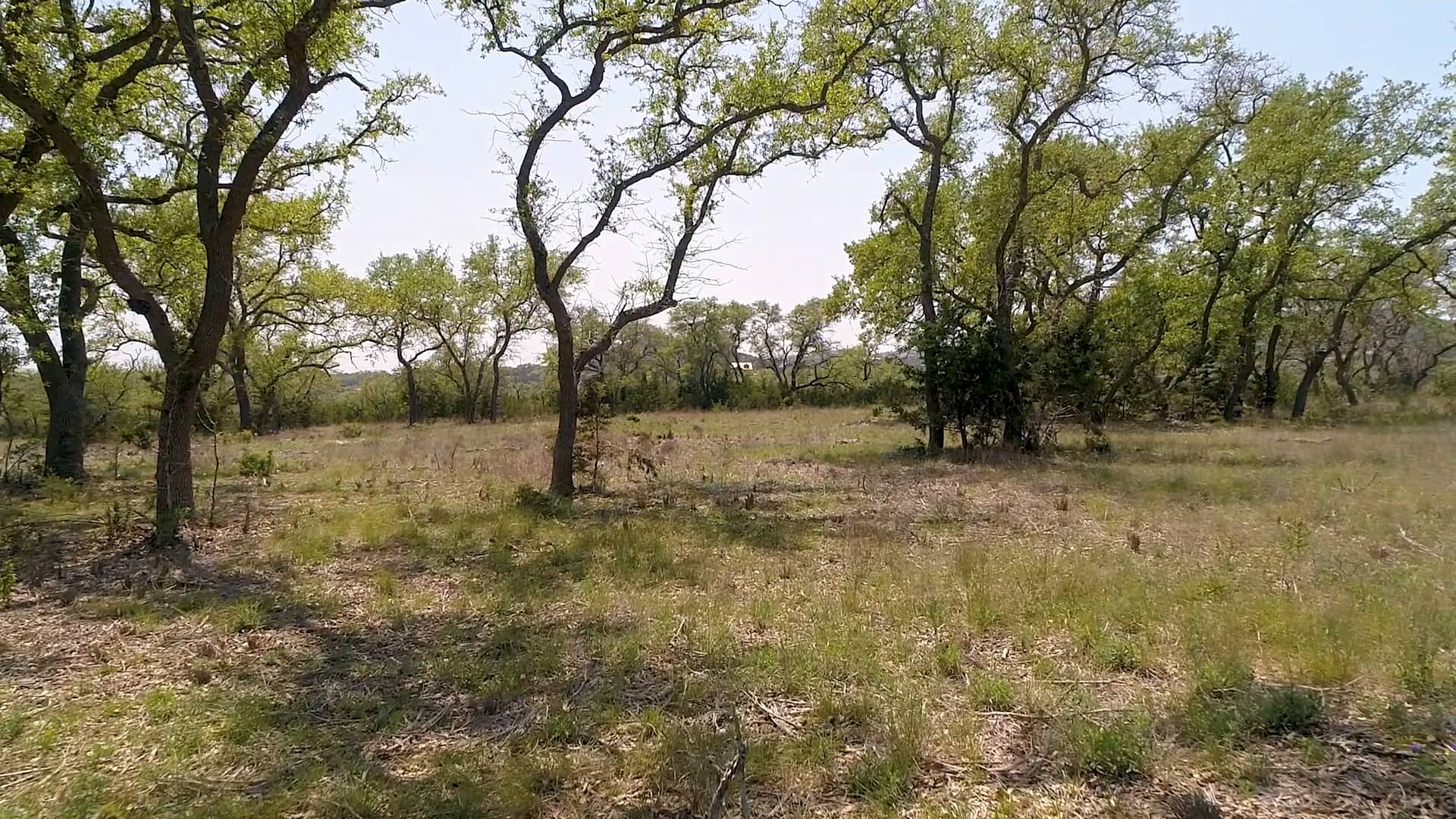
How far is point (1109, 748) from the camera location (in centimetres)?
325

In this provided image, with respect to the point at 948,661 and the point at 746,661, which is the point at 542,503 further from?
the point at 948,661

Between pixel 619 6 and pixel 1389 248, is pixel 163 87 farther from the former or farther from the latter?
pixel 1389 248

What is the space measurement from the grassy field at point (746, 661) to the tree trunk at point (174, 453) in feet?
1.29

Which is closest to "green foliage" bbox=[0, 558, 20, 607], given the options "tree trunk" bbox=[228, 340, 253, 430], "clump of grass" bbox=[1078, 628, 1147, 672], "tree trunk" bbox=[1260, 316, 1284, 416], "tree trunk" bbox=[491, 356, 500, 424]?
"clump of grass" bbox=[1078, 628, 1147, 672]

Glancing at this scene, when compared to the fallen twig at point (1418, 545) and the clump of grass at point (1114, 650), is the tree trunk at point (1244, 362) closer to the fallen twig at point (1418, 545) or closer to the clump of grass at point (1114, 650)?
the fallen twig at point (1418, 545)

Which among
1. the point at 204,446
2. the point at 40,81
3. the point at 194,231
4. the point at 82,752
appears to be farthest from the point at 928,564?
the point at 204,446

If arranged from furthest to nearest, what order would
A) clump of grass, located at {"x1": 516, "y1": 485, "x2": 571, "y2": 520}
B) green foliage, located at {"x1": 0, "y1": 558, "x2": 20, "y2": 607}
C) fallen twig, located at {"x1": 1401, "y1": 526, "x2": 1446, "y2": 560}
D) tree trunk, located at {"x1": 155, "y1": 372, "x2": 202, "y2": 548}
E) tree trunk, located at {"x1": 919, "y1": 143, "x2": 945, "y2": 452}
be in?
tree trunk, located at {"x1": 919, "y1": 143, "x2": 945, "y2": 452}, clump of grass, located at {"x1": 516, "y1": 485, "x2": 571, "y2": 520}, tree trunk, located at {"x1": 155, "y1": 372, "x2": 202, "y2": 548}, fallen twig, located at {"x1": 1401, "y1": 526, "x2": 1446, "y2": 560}, green foliage, located at {"x1": 0, "y1": 558, "x2": 20, "y2": 607}

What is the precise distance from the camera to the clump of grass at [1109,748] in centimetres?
316

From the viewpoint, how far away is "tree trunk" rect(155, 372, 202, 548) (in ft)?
24.7

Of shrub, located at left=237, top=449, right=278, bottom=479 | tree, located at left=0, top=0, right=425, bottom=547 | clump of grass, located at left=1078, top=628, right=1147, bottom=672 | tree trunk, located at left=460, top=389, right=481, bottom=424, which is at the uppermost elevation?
tree, located at left=0, top=0, right=425, bottom=547

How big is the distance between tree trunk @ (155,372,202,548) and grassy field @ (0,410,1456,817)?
395 mm

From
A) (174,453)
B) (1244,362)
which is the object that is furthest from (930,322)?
(1244,362)

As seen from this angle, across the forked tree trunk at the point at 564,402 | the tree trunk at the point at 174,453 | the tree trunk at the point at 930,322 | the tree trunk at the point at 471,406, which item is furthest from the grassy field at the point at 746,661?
the tree trunk at the point at 471,406

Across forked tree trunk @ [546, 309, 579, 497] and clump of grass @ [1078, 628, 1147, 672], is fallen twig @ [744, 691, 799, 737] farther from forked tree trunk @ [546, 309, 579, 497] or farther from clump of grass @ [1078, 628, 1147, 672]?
forked tree trunk @ [546, 309, 579, 497]
